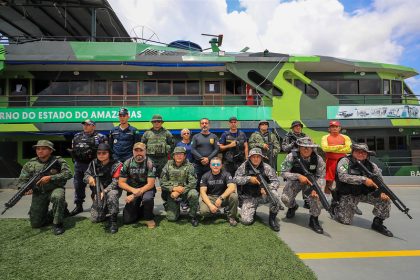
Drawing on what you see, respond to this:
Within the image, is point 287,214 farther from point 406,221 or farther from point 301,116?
point 301,116

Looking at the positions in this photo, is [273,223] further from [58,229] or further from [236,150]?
[58,229]

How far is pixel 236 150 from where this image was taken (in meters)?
5.25

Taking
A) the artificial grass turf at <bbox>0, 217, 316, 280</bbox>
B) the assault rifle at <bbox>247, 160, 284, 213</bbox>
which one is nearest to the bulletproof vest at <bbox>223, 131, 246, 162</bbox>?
the assault rifle at <bbox>247, 160, 284, 213</bbox>

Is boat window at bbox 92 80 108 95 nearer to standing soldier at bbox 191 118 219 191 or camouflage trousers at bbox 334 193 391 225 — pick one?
standing soldier at bbox 191 118 219 191

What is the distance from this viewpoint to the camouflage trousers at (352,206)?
12.2 ft

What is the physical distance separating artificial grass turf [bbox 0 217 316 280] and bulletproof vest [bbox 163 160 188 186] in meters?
0.66

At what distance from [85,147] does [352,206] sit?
14.8 feet

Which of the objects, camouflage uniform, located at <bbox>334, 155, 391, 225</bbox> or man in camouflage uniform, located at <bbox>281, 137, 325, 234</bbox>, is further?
man in camouflage uniform, located at <bbox>281, 137, 325, 234</bbox>

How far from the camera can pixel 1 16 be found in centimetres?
1292

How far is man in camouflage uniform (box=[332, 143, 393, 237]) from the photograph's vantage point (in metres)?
3.71

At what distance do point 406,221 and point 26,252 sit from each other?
564cm

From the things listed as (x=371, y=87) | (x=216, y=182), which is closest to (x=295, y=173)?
(x=216, y=182)

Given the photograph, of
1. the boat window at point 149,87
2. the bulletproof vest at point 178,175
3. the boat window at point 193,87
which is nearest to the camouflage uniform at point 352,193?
the bulletproof vest at point 178,175

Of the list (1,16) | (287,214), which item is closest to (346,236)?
(287,214)
